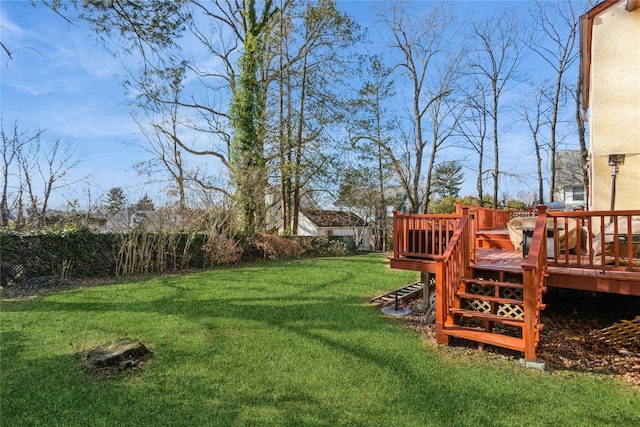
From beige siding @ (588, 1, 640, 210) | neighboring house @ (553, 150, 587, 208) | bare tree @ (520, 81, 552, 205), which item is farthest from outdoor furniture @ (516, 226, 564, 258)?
neighboring house @ (553, 150, 587, 208)

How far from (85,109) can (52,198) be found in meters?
5.28

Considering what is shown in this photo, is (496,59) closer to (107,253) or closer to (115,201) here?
(115,201)

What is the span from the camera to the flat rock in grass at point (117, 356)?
11.4 feet

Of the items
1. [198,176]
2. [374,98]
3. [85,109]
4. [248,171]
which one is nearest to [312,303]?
[85,109]

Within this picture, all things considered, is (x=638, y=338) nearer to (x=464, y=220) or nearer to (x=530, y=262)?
(x=530, y=262)

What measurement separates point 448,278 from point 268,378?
2.46 m

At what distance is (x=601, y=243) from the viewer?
3918mm

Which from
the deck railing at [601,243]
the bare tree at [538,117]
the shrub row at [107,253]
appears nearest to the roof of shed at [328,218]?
the bare tree at [538,117]

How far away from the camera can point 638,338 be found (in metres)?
3.65

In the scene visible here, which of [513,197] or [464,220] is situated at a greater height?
[513,197]

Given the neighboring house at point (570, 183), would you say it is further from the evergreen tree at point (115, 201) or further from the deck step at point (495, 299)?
the evergreen tree at point (115, 201)

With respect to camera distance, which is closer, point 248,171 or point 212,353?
point 212,353

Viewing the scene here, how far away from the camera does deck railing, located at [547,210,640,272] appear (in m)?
3.84

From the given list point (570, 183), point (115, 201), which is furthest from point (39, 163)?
point (570, 183)
